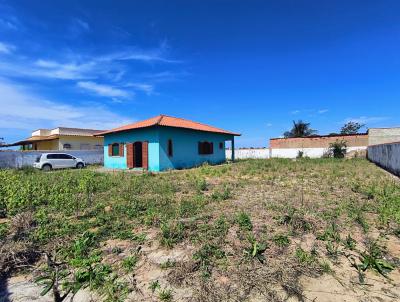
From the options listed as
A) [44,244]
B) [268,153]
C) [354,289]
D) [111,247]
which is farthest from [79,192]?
[268,153]

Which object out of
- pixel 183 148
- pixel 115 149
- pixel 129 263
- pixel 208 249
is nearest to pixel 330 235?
pixel 208 249

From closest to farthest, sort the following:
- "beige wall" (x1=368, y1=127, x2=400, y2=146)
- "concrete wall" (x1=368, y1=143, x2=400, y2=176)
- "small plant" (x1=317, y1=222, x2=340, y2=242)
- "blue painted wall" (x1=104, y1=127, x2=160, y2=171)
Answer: "small plant" (x1=317, y1=222, x2=340, y2=242) → "concrete wall" (x1=368, y1=143, x2=400, y2=176) → "blue painted wall" (x1=104, y1=127, x2=160, y2=171) → "beige wall" (x1=368, y1=127, x2=400, y2=146)

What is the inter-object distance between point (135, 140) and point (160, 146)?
2.69m

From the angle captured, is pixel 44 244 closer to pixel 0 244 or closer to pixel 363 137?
pixel 0 244

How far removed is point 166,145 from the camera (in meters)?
17.6

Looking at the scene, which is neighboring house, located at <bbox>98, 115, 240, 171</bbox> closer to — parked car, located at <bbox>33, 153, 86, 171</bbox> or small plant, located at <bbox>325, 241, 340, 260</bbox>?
parked car, located at <bbox>33, 153, 86, 171</bbox>

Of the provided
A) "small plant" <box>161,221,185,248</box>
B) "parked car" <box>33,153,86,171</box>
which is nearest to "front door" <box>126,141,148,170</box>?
"parked car" <box>33,153,86,171</box>

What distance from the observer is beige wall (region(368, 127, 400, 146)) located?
2723 centimetres

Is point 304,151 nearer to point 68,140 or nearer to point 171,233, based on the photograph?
point 68,140

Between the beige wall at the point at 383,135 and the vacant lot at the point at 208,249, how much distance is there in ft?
83.2

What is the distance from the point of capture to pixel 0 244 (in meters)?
Answer: 4.10

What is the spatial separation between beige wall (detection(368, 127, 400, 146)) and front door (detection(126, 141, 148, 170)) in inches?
980

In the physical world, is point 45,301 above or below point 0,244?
below

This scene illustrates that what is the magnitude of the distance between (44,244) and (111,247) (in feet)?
4.00
